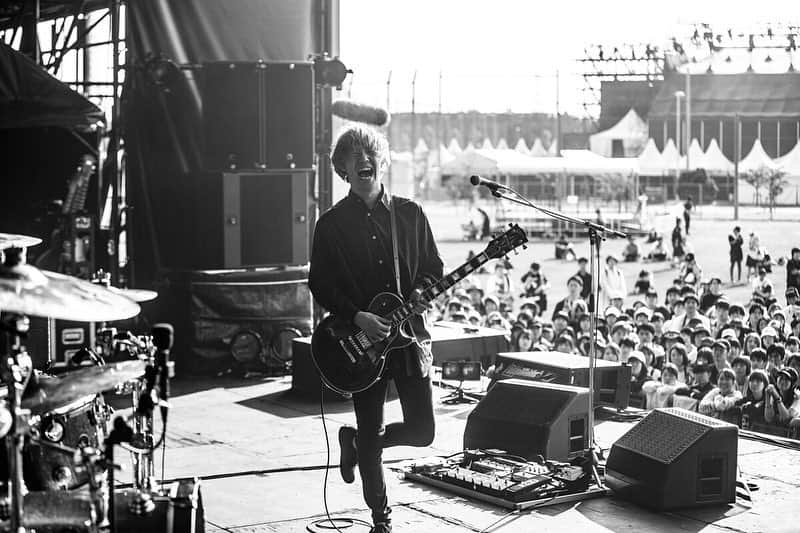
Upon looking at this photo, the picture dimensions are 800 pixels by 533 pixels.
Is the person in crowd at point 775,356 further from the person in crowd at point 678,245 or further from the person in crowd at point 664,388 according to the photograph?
the person in crowd at point 678,245

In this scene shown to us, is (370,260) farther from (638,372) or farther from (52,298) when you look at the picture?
(638,372)

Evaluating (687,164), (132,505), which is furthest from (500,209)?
(132,505)

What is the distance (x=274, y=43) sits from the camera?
10281mm

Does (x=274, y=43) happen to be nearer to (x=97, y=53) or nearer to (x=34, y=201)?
(x=34, y=201)

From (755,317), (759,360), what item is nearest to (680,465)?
(759,360)

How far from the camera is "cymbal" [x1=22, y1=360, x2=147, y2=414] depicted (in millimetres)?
3928

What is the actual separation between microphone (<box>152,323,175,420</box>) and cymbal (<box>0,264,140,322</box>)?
0.56 ft

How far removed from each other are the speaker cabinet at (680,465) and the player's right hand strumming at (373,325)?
5.55ft

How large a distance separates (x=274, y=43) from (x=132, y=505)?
672 cm

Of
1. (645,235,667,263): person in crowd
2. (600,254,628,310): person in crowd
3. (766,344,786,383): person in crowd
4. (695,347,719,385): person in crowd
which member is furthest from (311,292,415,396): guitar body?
(645,235,667,263): person in crowd

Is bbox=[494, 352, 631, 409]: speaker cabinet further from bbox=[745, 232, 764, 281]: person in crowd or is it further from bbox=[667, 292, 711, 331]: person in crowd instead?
bbox=[745, 232, 764, 281]: person in crowd

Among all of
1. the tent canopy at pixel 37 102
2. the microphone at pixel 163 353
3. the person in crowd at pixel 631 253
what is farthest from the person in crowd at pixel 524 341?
the person in crowd at pixel 631 253

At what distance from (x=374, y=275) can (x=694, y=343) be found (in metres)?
6.52

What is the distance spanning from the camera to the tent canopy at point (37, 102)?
1045cm
